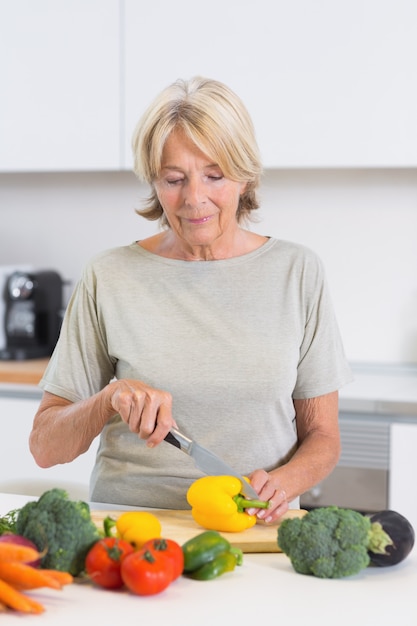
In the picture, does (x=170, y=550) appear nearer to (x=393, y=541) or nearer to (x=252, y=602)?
(x=252, y=602)

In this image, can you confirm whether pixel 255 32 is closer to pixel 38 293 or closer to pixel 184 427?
pixel 38 293

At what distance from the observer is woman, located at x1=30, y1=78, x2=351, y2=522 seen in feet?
5.55

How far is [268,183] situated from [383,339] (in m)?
0.63

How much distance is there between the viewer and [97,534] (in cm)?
127

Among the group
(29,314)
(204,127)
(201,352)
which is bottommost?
(29,314)

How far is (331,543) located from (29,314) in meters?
1.98

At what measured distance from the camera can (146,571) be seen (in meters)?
1.20

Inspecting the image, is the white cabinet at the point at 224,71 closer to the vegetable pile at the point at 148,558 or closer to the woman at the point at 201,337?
the woman at the point at 201,337

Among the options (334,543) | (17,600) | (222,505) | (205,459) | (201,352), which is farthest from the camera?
(201,352)

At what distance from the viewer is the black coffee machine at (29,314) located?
307cm

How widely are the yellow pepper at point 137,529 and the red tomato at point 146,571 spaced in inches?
3.2

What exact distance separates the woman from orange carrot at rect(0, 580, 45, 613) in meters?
0.47

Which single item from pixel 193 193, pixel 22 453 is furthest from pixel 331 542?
pixel 22 453

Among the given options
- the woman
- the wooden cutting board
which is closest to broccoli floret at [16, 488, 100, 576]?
the wooden cutting board
